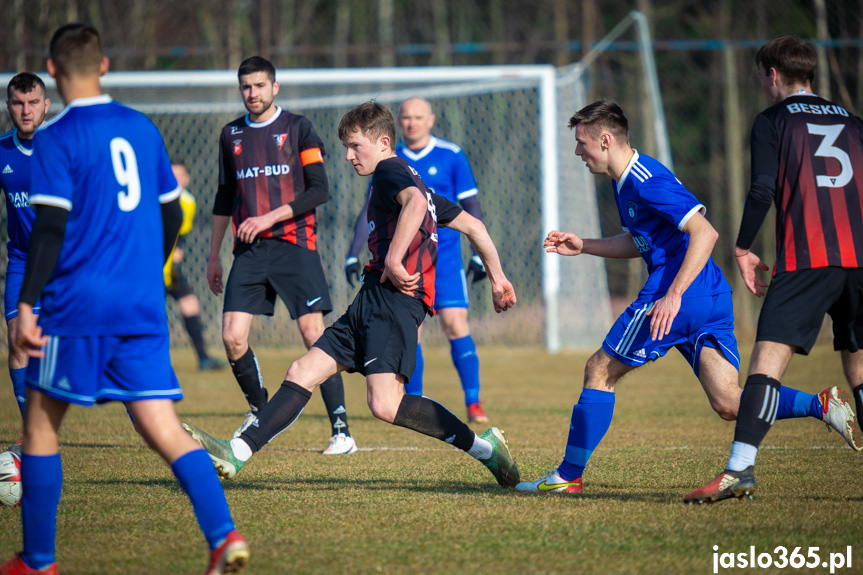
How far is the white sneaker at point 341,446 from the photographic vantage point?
545 centimetres

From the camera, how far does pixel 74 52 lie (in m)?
2.89

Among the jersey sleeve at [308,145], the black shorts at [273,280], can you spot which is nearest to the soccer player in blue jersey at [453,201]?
the jersey sleeve at [308,145]

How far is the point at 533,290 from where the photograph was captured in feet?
45.4

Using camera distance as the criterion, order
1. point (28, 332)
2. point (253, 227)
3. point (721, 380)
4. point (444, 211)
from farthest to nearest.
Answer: point (253, 227), point (444, 211), point (721, 380), point (28, 332)

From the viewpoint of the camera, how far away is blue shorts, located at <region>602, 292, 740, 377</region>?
158 inches

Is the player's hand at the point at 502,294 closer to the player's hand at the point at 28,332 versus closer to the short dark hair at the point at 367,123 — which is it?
the short dark hair at the point at 367,123

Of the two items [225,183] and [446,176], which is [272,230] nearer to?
[225,183]

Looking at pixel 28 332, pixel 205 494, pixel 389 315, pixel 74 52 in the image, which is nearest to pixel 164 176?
pixel 74 52

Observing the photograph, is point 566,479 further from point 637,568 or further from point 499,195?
point 499,195

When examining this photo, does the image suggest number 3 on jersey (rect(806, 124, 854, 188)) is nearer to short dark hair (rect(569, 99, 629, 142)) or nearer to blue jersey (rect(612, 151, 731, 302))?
blue jersey (rect(612, 151, 731, 302))

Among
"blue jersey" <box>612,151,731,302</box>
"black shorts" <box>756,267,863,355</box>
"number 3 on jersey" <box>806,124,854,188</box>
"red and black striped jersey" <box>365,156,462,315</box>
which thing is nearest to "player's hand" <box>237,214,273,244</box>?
"red and black striped jersey" <box>365,156,462,315</box>

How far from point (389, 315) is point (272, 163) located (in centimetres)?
187

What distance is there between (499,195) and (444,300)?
7.31 meters

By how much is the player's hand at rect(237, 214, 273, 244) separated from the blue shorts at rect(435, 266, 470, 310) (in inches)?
76.2
